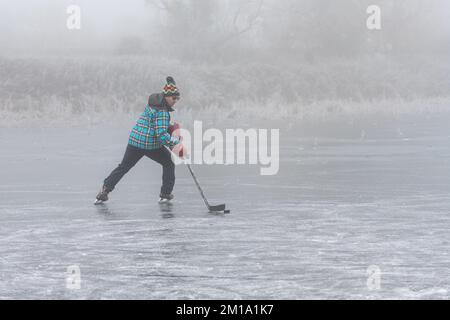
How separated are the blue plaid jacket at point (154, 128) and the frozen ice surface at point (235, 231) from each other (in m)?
0.85

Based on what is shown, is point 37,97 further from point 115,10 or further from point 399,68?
point 115,10

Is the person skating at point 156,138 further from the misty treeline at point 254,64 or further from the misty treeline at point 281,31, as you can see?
the misty treeline at point 281,31

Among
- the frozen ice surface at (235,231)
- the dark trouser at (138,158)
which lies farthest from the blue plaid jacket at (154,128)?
the frozen ice surface at (235,231)

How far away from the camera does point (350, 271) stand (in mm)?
9992

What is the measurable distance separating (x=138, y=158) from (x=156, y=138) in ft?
1.70

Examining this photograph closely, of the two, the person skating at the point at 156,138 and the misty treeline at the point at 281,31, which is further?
the misty treeline at the point at 281,31

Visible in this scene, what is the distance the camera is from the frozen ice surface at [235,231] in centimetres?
949

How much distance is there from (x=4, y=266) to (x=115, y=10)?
219ft

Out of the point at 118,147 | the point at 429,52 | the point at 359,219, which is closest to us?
the point at 359,219

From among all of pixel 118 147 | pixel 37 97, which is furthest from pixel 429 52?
pixel 118 147

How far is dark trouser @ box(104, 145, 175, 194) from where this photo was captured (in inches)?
590

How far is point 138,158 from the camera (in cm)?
1515
